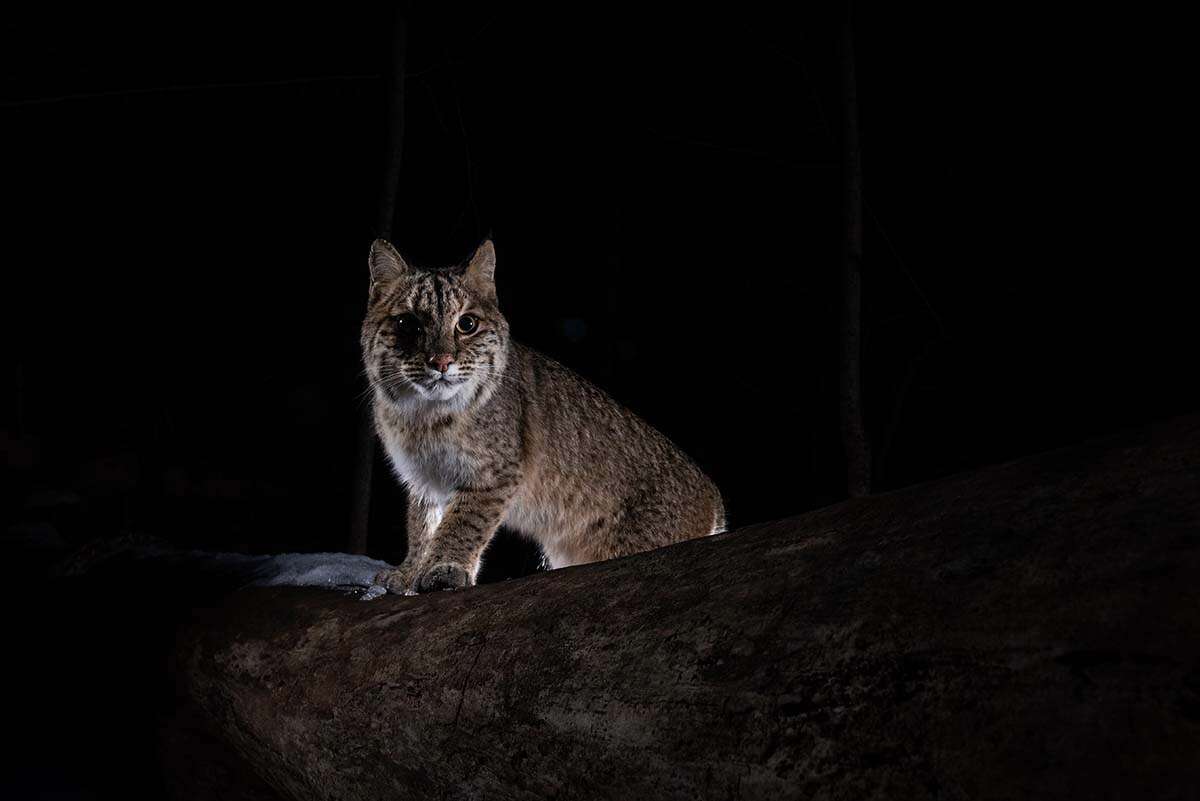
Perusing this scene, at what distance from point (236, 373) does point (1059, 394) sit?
1025 cm

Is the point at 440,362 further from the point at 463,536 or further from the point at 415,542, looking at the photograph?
the point at 415,542

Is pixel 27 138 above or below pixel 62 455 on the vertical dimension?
above

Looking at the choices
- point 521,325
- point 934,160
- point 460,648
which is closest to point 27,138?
point 521,325

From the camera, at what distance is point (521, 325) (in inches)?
482

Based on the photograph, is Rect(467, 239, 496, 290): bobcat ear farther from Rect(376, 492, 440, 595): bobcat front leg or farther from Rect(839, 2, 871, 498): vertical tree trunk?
Rect(839, 2, 871, 498): vertical tree trunk

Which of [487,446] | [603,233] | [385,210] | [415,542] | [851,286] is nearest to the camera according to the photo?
[487,446]

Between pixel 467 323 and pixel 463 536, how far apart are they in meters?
1.14

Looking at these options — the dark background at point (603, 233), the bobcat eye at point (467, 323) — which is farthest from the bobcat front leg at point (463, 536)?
the dark background at point (603, 233)

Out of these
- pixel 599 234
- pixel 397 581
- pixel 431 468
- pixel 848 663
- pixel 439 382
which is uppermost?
pixel 599 234

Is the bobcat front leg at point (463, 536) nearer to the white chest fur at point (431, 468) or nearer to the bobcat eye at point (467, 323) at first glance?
the white chest fur at point (431, 468)

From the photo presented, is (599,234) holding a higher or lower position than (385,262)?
higher

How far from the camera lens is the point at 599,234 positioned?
11.9 metres

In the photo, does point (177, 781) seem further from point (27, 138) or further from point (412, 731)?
point (27, 138)

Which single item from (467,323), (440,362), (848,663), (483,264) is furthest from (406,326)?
(848,663)
